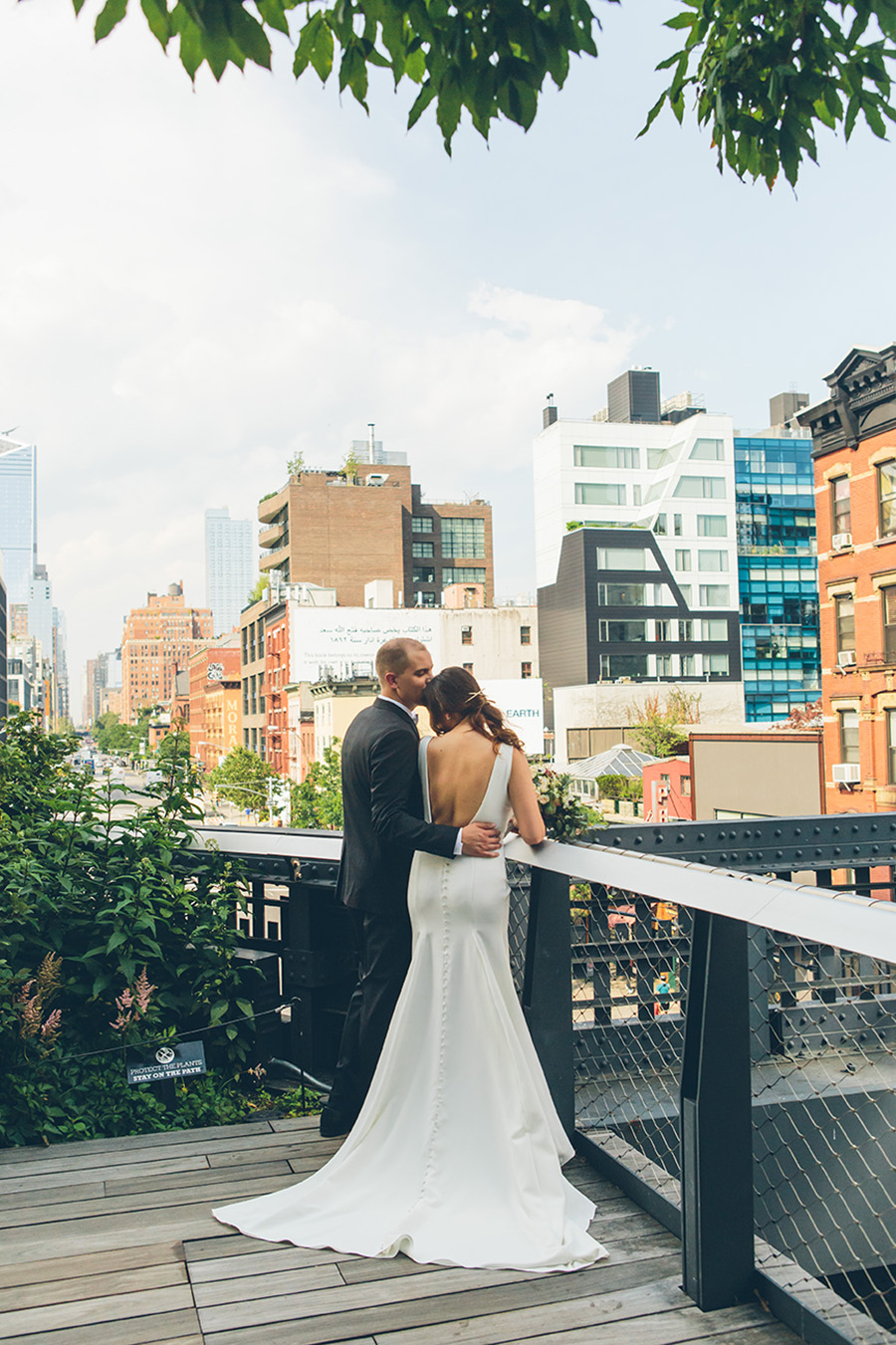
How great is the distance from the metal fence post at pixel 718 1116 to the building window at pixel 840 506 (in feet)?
109

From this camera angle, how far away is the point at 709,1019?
2691 mm

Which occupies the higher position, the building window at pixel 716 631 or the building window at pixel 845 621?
the building window at pixel 716 631

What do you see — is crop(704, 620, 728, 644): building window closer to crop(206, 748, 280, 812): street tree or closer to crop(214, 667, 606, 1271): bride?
crop(206, 748, 280, 812): street tree

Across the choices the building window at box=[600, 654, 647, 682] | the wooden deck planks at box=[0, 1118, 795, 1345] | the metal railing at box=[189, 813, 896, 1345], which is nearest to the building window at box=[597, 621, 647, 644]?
the building window at box=[600, 654, 647, 682]

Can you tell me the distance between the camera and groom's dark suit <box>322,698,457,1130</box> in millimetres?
3734

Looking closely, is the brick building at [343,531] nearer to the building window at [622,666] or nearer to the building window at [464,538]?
the building window at [464,538]

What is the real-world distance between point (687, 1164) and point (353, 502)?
295ft

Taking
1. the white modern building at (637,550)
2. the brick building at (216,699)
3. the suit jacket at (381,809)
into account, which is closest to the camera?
the suit jacket at (381,809)

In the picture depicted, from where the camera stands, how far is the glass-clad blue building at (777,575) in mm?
95062

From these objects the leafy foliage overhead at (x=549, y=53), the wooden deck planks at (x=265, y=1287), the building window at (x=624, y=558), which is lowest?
the wooden deck planks at (x=265, y=1287)

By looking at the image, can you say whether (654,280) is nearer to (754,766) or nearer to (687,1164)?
(754,766)

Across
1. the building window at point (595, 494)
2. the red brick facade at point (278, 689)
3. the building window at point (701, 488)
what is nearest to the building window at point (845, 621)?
the red brick facade at point (278, 689)

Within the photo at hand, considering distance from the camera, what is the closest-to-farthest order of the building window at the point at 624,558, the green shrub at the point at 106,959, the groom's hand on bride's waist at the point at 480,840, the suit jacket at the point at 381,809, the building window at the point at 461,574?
the groom's hand on bride's waist at the point at 480,840 → the suit jacket at the point at 381,809 → the green shrub at the point at 106,959 → the building window at the point at 624,558 → the building window at the point at 461,574

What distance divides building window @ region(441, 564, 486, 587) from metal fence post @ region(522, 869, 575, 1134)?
327 ft
